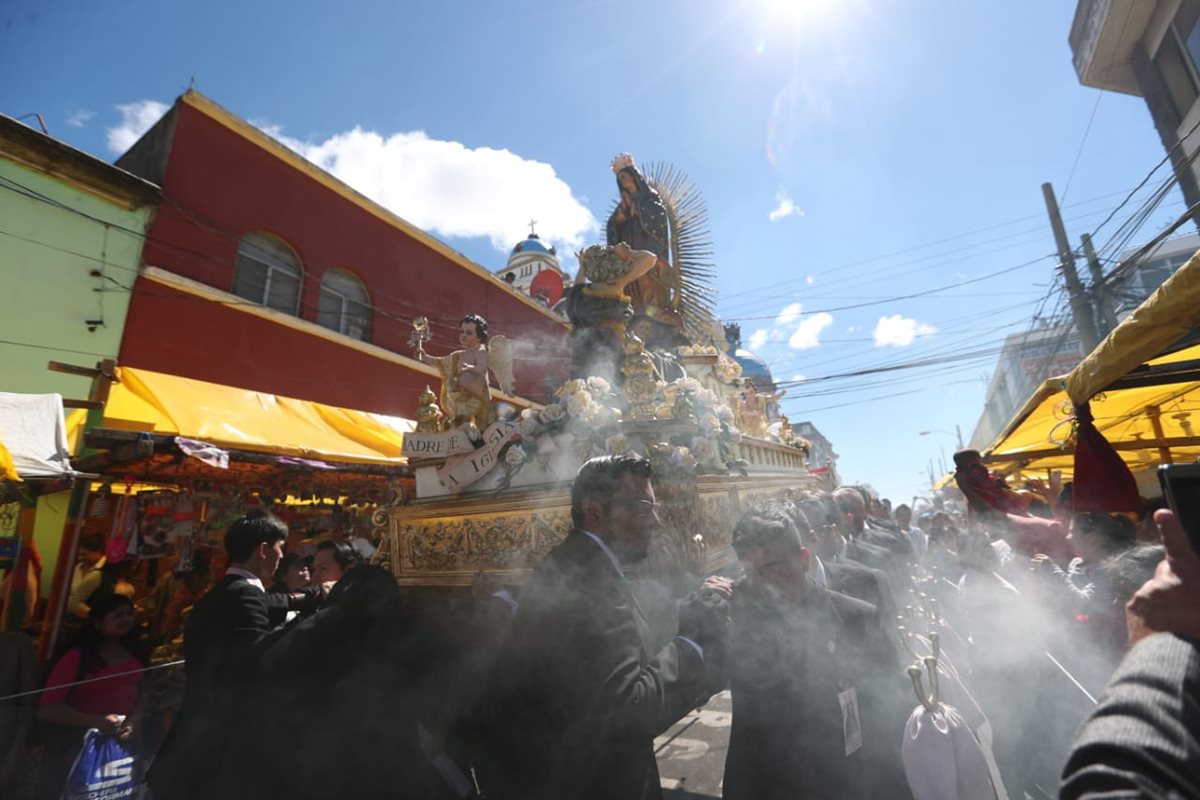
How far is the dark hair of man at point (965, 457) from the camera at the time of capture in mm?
4590

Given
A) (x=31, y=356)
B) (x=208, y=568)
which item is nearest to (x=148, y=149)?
(x=31, y=356)

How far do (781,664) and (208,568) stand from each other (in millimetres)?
7042

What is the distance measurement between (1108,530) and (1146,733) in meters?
3.32

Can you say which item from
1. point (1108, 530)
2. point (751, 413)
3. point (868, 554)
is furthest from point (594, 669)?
point (751, 413)

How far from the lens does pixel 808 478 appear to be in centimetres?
680

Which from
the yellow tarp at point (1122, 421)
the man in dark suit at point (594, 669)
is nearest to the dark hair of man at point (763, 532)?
the man in dark suit at point (594, 669)

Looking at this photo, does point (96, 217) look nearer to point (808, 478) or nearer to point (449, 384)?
point (449, 384)

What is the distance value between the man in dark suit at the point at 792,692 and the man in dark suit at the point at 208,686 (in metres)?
2.23

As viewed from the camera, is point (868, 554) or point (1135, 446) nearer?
point (868, 554)

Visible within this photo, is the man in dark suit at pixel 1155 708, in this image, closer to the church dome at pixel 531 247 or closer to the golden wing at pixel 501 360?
the golden wing at pixel 501 360

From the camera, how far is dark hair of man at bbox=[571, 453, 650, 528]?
6.28 ft

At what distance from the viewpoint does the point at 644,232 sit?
19.7ft

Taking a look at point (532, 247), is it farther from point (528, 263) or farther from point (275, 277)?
point (275, 277)

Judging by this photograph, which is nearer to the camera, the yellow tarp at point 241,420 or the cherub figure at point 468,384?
the cherub figure at point 468,384
